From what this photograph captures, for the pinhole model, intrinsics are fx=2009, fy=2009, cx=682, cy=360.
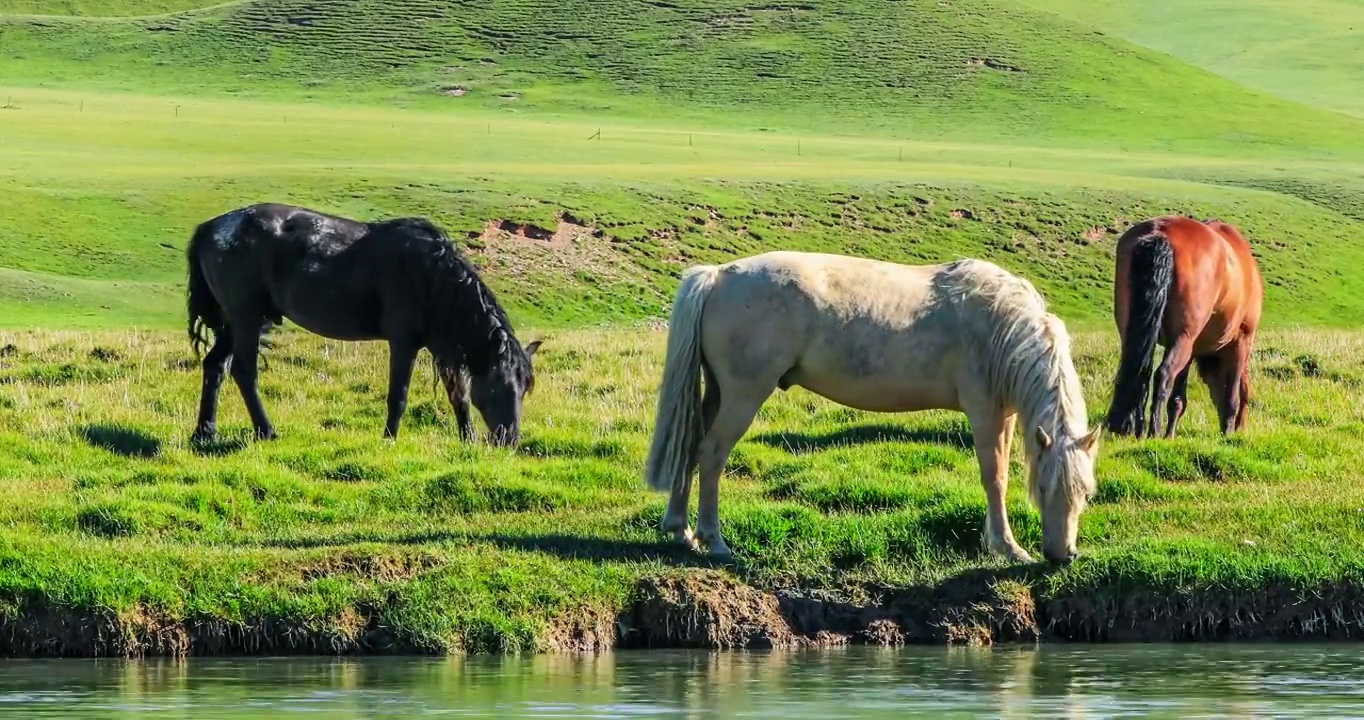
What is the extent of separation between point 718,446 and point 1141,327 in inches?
178

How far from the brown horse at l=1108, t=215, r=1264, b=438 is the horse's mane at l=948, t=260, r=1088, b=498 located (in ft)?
9.67

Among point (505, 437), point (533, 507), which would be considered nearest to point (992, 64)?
point (505, 437)

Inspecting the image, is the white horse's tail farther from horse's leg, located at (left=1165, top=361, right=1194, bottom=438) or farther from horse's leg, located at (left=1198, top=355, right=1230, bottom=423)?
horse's leg, located at (left=1198, top=355, right=1230, bottom=423)

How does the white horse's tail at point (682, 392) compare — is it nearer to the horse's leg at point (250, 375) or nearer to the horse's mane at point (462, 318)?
the horse's mane at point (462, 318)

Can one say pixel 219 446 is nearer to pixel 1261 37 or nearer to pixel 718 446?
pixel 718 446

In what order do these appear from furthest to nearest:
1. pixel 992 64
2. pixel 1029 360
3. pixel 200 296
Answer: pixel 992 64, pixel 200 296, pixel 1029 360

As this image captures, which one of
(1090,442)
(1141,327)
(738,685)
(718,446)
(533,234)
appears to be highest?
(533,234)

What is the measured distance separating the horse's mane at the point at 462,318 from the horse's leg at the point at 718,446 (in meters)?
3.81

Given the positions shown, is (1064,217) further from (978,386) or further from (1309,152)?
(978,386)

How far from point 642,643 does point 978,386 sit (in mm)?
2776

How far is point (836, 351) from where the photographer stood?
42.3 ft

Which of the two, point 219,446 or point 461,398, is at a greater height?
point 461,398

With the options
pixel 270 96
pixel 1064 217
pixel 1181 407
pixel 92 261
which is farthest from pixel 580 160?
pixel 1181 407

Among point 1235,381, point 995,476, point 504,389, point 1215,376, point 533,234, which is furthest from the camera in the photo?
point 533,234
